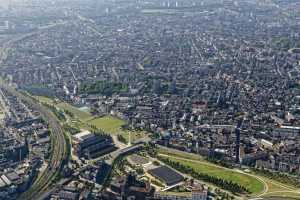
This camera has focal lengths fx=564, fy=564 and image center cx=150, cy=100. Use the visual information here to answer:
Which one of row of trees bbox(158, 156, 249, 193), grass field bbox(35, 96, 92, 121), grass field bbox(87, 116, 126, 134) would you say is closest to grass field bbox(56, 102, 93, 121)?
grass field bbox(35, 96, 92, 121)

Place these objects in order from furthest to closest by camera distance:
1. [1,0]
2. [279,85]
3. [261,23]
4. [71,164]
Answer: [1,0]
[261,23]
[279,85]
[71,164]

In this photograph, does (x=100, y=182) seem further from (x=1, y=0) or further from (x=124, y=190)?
(x=1, y=0)

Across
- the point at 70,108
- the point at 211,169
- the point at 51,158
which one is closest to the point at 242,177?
the point at 211,169

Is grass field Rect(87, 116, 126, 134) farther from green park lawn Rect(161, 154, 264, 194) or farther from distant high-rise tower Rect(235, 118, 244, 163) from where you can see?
distant high-rise tower Rect(235, 118, 244, 163)

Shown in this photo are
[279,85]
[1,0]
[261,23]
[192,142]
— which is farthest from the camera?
[1,0]

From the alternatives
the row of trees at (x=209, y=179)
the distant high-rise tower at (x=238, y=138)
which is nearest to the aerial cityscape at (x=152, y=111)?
the row of trees at (x=209, y=179)

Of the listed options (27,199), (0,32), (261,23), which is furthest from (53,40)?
(27,199)

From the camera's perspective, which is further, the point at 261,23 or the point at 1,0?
the point at 1,0
